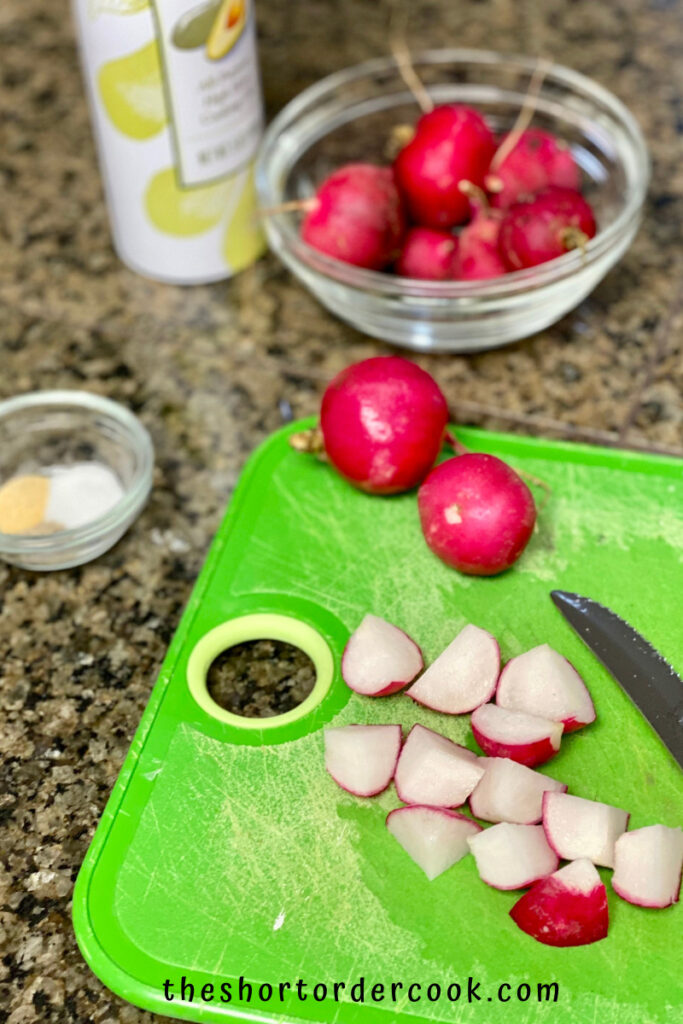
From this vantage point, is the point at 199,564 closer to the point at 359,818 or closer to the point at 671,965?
the point at 359,818

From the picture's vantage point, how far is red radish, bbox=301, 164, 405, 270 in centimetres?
147

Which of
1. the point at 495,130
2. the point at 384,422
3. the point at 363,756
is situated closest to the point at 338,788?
the point at 363,756

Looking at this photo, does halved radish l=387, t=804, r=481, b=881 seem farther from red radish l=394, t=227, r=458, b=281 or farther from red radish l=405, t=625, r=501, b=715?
red radish l=394, t=227, r=458, b=281

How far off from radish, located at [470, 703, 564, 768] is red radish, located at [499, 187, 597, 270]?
2.06 feet

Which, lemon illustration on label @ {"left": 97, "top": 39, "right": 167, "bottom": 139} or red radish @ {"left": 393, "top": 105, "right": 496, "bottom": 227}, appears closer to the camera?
lemon illustration on label @ {"left": 97, "top": 39, "right": 167, "bottom": 139}

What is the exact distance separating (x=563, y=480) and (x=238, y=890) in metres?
0.63

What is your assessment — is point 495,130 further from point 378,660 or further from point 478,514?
point 378,660

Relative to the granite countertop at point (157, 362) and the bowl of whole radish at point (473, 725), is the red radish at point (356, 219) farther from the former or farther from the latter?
the bowl of whole radish at point (473, 725)

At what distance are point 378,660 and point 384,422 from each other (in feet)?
0.92

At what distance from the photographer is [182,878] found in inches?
40.1

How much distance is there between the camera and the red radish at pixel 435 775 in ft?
3.39

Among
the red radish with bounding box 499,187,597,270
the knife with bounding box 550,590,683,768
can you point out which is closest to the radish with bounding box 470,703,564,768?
the knife with bounding box 550,590,683,768

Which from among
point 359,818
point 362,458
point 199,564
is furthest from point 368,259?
point 359,818

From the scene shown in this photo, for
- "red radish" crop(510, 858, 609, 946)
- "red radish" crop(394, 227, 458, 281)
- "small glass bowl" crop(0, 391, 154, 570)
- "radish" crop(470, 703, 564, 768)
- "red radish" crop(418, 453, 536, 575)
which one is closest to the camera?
"red radish" crop(510, 858, 609, 946)
